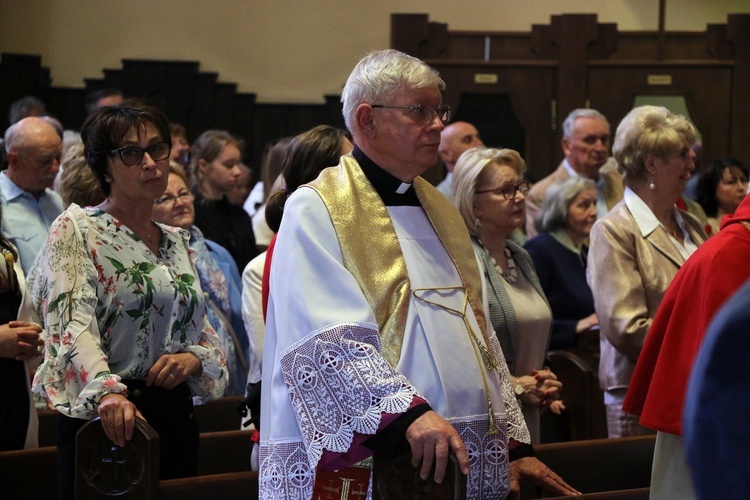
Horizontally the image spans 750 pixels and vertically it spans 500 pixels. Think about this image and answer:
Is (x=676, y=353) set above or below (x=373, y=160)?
below

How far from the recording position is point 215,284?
3912 millimetres

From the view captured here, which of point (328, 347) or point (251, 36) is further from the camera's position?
point (251, 36)

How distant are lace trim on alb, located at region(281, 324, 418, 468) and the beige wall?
7.60m

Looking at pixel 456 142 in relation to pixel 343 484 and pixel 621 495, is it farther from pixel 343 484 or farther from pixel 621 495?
pixel 343 484

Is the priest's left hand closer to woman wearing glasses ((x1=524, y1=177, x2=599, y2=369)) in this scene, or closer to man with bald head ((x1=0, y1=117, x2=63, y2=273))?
woman wearing glasses ((x1=524, y1=177, x2=599, y2=369))

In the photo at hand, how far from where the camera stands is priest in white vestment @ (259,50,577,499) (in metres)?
1.92

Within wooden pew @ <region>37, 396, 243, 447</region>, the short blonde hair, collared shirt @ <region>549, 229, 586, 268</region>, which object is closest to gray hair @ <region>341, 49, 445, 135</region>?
the short blonde hair

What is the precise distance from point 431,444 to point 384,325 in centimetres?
33

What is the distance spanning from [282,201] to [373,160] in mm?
690

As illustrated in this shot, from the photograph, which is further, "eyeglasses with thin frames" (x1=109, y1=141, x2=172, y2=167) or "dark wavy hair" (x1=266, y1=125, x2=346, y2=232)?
"dark wavy hair" (x1=266, y1=125, x2=346, y2=232)

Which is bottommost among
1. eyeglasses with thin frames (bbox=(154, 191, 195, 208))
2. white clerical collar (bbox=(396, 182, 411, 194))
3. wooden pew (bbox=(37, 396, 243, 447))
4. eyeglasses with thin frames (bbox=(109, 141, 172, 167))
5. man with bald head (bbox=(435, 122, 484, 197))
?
wooden pew (bbox=(37, 396, 243, 447))

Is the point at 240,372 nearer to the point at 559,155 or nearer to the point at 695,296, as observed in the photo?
the point at 695,296

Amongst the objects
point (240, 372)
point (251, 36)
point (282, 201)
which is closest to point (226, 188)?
point (240, 372)

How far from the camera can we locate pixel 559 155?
25.5 ft
